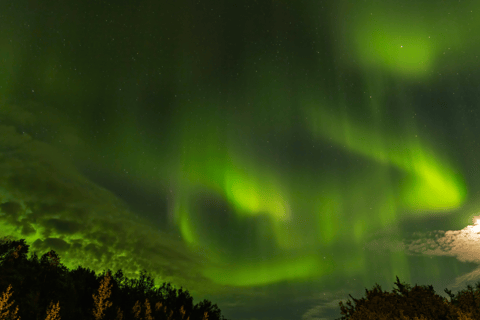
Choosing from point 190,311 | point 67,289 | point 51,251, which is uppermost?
point 51,251

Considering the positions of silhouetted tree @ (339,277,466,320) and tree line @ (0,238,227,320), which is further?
tree line @ (0,238,227,320)

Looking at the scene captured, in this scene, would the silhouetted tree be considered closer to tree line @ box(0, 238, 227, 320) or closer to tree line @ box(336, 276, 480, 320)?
tree line @ box(336, 276, 480, 320)

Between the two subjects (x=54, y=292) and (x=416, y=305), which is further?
(x=54, y=292)

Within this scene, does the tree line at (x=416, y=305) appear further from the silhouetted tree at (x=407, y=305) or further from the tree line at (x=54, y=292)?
the tree line at (x=54, y=292)

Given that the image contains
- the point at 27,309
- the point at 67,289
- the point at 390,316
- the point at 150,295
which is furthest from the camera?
the point at 150,295

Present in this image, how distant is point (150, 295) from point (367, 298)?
208ft

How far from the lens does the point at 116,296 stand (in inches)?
2314

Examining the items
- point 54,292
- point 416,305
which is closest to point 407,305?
point 416,305

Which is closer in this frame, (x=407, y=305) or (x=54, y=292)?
(x=407, y=305)

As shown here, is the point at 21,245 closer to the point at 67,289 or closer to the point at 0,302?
the point at 67,289

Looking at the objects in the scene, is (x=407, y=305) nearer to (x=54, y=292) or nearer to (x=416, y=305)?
(x=416, y=305)

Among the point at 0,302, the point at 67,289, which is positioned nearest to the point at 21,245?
the point at 67,289

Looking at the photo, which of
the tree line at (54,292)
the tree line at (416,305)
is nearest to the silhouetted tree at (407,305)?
the tree line at (416,305)

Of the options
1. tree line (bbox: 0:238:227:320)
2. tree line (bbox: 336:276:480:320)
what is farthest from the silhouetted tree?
tree line (bbox: 0:238:227:320)
